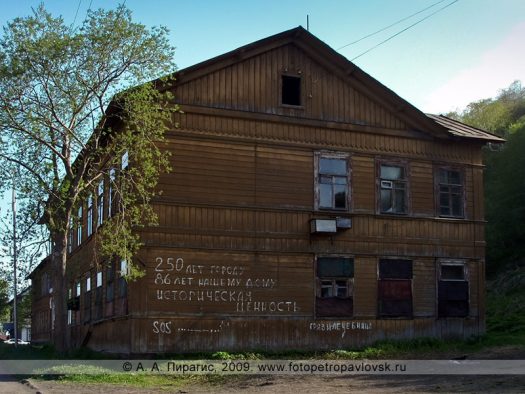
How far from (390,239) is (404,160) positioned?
2.81 m

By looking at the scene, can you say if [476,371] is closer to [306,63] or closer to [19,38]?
[306,63]

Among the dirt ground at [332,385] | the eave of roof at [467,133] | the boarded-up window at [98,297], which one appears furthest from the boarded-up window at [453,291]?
the boarded-up window at [98,297]

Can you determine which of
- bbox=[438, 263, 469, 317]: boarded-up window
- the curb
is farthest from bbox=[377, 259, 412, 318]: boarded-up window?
the curb

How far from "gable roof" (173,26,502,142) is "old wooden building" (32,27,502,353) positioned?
48 millimetres

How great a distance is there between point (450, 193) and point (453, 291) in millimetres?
3427

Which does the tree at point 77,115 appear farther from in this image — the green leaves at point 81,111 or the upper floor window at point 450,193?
the upper floor window at point 450,193

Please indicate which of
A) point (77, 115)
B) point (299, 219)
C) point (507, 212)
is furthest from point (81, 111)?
point (507, 212)

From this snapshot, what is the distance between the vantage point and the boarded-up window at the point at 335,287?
73.7 feet

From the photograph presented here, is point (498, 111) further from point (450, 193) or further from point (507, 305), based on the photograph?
point (450, 193)

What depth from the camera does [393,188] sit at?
78.6 ft

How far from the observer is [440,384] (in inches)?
568

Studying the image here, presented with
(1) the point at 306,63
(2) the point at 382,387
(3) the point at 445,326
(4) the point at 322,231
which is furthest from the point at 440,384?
(1) the point at 306,63

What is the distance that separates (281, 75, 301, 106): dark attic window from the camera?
23188mm

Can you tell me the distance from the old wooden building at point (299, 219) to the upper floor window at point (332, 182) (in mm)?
49
